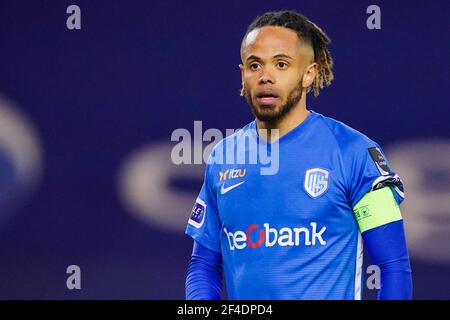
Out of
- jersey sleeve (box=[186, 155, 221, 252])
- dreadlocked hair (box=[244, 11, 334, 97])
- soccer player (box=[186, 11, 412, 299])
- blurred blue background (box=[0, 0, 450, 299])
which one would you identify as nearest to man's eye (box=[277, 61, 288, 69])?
soccer player (box=[186, 11, 412, 299])

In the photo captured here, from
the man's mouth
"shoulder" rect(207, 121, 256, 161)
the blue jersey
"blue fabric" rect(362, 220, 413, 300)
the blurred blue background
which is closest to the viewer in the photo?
"blue fabric" rect(362, 220, 413, 300)

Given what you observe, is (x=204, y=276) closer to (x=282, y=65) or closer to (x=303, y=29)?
(x=282, y=65)

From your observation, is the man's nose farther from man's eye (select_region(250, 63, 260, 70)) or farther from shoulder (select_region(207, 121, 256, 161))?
shoulder (select_region(207, 121, 256, 161))

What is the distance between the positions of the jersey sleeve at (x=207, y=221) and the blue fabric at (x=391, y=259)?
475 millimetres

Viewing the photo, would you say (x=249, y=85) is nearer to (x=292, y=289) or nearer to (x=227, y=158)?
(x=227, y=158)

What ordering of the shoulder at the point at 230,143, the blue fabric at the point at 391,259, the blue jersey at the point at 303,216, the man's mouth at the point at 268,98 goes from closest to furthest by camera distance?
the blue fabric at the point at 391,259
the blue jersey at the point at 303,216
the man's mouth at the point at 268,98
the shoulder at the point at 230,143

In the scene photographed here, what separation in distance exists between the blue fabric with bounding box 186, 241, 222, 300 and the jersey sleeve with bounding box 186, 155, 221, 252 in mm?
22

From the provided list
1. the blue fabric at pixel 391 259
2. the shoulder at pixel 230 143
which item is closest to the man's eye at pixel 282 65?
the shoulder at pixel 230 143

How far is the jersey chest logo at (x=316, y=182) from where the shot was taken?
237 cm

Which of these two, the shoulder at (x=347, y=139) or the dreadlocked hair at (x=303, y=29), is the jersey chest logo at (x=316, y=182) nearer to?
the shoulder at (x=347, y=139)

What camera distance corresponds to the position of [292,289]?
2.35 metres

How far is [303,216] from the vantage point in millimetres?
2373

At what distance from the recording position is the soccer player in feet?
7.54

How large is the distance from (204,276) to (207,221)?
0.16 metres
